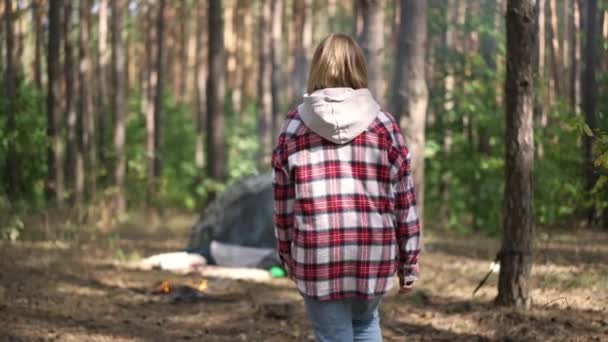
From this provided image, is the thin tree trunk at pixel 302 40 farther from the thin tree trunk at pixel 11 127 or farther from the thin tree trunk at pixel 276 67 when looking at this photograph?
the thin tree trunk at pixel 11 127

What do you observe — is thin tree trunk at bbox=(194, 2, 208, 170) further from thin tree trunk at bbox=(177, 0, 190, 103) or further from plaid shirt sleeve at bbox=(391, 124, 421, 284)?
plaid shirt sleeve at bbox=(391, 124, 421, 284)

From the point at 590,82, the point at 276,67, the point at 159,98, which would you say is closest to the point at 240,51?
the point at 276,67

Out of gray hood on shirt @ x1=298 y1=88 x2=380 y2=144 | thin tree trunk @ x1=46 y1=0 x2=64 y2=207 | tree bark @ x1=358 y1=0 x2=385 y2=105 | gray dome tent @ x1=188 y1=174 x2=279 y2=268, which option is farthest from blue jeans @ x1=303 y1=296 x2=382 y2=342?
thin tree trunk @ x1=46 y1=0 x2=64 y2=207

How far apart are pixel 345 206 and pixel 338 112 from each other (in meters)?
0.38

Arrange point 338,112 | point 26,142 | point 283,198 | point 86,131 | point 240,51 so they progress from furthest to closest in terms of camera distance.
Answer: point 240,51 < point 86,131 < point 26,142 < point 283,198 < point 338,112

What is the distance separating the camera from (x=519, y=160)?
624cm

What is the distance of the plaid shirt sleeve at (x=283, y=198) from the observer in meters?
3.23

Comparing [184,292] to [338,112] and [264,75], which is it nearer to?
[338,112]

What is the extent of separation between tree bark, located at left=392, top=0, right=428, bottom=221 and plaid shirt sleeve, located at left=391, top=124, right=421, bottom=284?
6170mm

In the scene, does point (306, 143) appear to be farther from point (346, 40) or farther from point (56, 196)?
point (56, 196)

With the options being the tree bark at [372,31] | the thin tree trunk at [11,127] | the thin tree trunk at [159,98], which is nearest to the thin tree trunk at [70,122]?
the thin tree trunk at [11,127]

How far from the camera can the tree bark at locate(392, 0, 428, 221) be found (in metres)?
9.47

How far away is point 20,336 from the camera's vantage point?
221 inches

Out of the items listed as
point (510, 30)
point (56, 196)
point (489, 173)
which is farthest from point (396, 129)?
point (56, 196)
